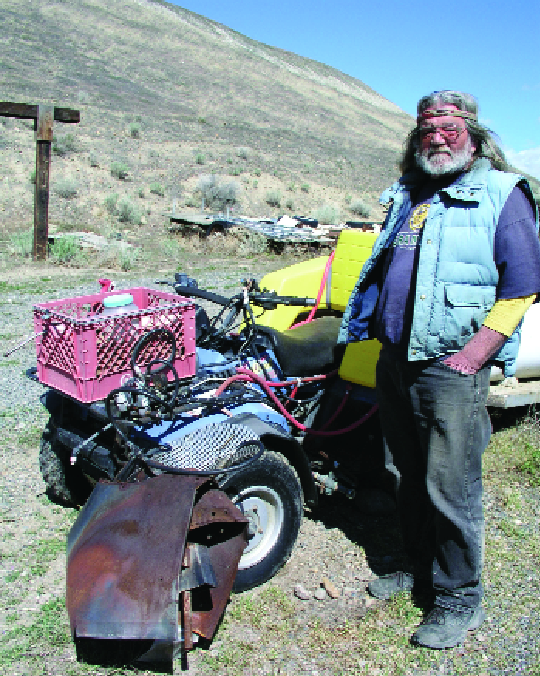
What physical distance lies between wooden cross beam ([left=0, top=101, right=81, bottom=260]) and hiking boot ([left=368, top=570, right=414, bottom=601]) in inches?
442

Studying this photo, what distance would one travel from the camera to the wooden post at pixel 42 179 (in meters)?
12.9

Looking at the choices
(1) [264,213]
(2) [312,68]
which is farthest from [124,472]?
(2) [312,68]

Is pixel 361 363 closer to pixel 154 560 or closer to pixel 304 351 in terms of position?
pixel 304 351

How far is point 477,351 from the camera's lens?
2740 mm

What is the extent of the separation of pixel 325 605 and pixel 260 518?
1.79 ft

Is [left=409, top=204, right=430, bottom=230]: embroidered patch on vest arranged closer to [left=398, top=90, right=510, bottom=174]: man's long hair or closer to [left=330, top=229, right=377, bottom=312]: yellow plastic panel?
[left=398, top=90, right=510, bottom=174]: man's long hair

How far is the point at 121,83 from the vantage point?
41.0 m

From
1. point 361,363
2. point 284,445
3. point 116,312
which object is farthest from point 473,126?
point 116,312

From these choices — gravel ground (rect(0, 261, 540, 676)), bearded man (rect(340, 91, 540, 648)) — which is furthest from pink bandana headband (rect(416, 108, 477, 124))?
gravel ground (rect(0, 261, 540, 676))

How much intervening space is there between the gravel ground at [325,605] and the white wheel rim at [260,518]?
20 cm

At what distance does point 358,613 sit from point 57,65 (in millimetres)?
40970

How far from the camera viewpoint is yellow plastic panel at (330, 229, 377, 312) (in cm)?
436

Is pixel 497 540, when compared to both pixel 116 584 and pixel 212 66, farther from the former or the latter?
pixel 212 66

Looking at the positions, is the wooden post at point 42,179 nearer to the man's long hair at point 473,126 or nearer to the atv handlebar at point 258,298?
the atv handlebar at point 258,298
